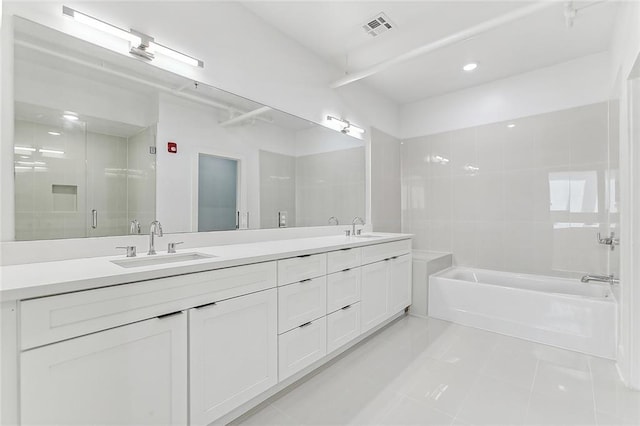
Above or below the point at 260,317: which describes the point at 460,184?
above

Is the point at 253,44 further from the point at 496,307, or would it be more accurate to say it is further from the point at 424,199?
the point at 496,307

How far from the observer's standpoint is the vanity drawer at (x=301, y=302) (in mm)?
1649

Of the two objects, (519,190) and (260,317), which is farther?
(519,190)

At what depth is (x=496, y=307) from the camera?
2658 millimetres

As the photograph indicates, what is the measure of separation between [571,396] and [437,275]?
58.5 inches

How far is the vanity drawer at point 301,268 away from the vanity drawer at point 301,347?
306mm

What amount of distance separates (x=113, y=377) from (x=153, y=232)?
76cm

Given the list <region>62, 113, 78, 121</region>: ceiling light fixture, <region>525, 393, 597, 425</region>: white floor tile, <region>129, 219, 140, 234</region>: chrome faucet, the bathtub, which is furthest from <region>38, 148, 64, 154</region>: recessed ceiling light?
the bathtub

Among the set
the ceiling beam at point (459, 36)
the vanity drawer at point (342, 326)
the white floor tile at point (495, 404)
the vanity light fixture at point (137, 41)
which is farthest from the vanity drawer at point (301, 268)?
the ceiling beam at point (459, 36)

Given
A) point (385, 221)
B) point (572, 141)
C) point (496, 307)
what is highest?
point (572, 141)

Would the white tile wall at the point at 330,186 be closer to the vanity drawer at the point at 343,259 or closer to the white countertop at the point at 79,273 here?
the vanity drawer at the point at 343,259

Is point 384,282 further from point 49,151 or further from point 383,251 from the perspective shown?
point 49,151

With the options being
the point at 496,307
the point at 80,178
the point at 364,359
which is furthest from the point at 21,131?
the point at 496,307

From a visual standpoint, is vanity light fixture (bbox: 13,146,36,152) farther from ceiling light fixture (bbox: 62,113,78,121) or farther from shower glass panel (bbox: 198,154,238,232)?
shower glass panel (bbox: 198,154,238,232)
